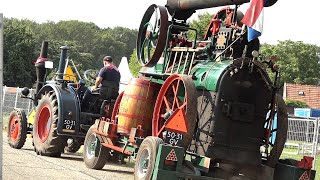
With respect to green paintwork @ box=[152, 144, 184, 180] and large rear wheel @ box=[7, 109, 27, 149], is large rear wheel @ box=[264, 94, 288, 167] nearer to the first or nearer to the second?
green paintwork @ box=[152, 144, 184, 180]

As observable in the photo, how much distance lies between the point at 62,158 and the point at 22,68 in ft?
178

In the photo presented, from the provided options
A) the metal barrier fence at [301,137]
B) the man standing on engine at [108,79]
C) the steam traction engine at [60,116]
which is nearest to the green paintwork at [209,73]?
the man standing on engine at [108,79]

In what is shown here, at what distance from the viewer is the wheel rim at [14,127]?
15595mm

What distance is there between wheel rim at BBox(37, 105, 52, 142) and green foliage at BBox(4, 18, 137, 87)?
170 ft

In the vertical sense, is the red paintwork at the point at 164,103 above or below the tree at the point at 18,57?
below

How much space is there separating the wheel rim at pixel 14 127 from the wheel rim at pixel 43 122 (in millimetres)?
816

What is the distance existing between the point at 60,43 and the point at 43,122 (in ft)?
249

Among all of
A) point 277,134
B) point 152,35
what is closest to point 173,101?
point 277,134

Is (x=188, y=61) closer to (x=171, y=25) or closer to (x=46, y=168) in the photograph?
(x=171, y=25)

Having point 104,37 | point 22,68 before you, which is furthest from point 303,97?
point 104,37

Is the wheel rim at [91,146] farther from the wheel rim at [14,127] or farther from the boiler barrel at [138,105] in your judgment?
the wheel rim at [14,127]

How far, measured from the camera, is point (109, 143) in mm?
11828

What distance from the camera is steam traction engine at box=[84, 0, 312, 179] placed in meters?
9.31

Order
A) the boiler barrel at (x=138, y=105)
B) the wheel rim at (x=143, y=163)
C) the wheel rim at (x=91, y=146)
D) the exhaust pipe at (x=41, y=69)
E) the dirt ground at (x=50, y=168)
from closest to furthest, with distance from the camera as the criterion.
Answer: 1. the wheel rim at (x=143, y=163)
2. the dirt ground at (x=50, y=168)
3. the boiler barrel at (x=138, y=105)
4. the wheel rim at (x=91, y=146)
5. the exhaust pipe at (x=41, y=69)
